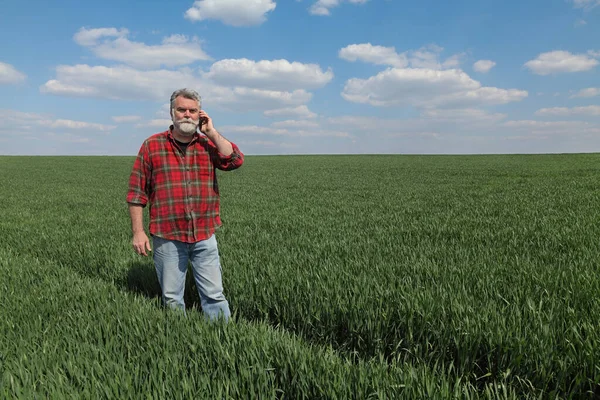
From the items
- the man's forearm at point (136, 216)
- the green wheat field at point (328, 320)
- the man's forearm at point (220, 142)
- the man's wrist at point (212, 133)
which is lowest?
the green wheat field at point (328, 320)

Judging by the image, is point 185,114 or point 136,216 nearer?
point 185,114

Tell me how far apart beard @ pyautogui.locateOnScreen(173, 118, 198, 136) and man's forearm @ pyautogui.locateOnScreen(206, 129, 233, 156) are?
0.16 metres

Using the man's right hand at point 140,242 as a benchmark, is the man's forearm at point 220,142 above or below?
above

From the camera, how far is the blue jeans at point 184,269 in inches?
152

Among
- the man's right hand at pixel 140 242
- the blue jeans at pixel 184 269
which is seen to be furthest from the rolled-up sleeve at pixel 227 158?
the man's right hand at pixel 140 242

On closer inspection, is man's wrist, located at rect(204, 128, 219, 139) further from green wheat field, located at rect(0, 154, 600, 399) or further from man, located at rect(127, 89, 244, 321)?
green wheat field, located at rect(0, 154, 600, 399)

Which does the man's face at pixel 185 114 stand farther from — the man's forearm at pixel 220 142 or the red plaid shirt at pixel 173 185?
the red plaid shirt at pixel 173 185

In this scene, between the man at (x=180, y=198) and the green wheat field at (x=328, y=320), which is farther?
the man at (x=180, y=198)

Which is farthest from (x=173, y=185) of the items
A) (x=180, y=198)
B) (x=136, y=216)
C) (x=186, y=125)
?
(x=186, y=125)

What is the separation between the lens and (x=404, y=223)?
875 cm

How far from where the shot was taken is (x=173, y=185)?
3766 mm

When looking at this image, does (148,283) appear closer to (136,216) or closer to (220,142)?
(136,216)

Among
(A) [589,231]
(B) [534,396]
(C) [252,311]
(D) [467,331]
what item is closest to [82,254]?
(C) [252,311]

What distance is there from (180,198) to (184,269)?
29.6 inches
